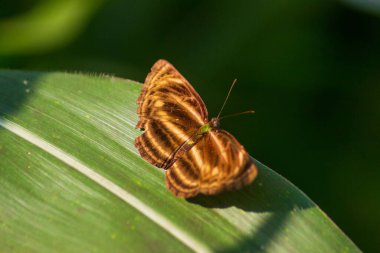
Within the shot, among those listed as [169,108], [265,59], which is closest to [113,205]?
[169,108]

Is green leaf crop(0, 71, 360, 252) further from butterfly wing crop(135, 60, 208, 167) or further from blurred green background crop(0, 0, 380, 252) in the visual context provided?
blurred green background crop(0, 0, 380, 252)

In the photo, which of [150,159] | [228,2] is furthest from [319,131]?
[150,159]

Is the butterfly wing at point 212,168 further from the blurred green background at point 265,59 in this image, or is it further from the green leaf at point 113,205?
the blurred green background at point 265,59

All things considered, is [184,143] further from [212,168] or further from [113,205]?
[113,205]

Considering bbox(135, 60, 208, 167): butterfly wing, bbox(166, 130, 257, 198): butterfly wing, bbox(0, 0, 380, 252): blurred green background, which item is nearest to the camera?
bbox(166, 130, 257, 198): butterfly wing

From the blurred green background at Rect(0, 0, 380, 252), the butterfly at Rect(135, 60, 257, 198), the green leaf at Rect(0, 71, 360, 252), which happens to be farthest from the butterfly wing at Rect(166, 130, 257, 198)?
the blurred green background at Rect(0, 0, 380, 252)

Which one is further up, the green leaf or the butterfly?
the butterfly
